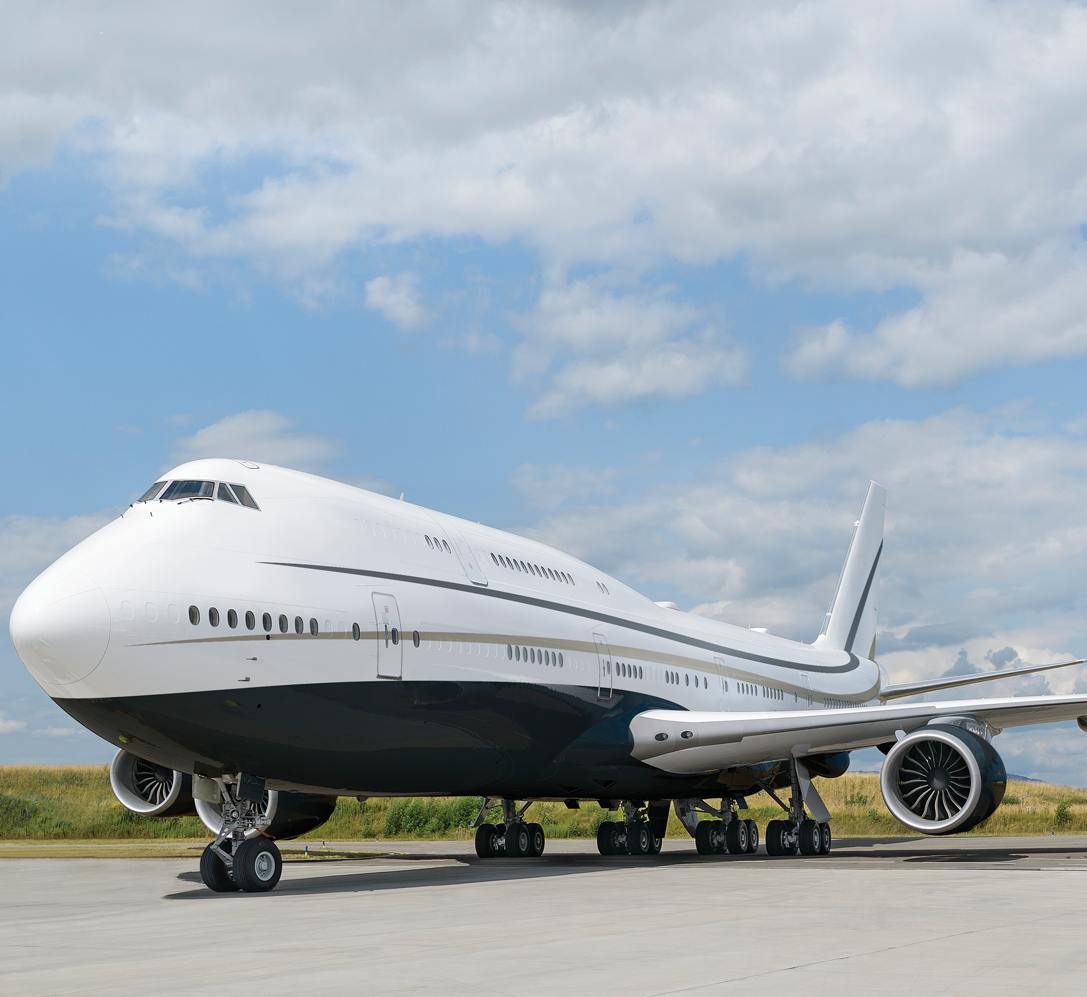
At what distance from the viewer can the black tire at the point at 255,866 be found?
12625 mm

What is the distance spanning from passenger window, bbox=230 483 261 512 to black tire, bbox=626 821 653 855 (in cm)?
1154

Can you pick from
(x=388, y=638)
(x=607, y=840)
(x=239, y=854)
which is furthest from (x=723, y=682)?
(x=239, y=854)

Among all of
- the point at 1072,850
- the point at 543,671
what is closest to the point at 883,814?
the point at 1072,850

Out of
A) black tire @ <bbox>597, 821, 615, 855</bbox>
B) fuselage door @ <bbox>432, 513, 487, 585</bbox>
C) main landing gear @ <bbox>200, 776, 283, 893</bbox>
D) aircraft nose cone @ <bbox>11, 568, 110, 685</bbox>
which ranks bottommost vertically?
black tire @ <bbox>597, 821, 615, 855</bbox>

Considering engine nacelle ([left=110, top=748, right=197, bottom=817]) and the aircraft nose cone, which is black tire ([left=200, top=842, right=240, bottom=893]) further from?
engine nacelle ([left=110, top=748, right=197, bottom=817])

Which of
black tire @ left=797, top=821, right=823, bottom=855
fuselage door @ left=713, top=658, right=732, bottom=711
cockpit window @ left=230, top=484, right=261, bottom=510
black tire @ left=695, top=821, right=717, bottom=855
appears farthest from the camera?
fuselage door @ left=713, top=658, right=732, bottom=711

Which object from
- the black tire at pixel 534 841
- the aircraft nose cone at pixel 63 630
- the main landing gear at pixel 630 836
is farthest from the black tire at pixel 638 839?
the aircraft nose cone at pixel 63 630

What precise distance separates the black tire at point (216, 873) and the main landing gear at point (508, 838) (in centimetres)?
822

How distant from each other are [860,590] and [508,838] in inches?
651

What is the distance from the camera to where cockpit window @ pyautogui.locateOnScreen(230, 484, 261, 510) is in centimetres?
1340

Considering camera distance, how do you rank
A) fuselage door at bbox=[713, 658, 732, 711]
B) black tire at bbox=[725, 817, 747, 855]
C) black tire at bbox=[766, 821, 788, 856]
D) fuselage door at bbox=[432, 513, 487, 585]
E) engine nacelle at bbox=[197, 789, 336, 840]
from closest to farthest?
fuselage door at bbox=[432, 513, 487, 585] → engine nacelle at bbox=[197, 789, 336, 840] → black tire at bbox=[766, 821, 788, 856] → black tire at bbox=[725, 817, 747, 855] → fuselage door at bbox=[713, 658, 732, 711]

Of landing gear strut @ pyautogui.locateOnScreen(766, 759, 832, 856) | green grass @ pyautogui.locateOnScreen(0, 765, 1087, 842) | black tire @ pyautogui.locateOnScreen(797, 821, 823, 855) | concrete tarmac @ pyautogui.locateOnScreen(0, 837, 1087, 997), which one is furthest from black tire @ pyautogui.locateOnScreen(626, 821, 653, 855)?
green grass @ pyautogui.locateOnScreen(0, 765, 1087, 842)

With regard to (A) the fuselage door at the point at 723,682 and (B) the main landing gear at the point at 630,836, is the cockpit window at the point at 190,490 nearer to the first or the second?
(B) the main landing gear at the point at 630,836

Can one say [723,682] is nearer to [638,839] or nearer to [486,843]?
[638,839]
